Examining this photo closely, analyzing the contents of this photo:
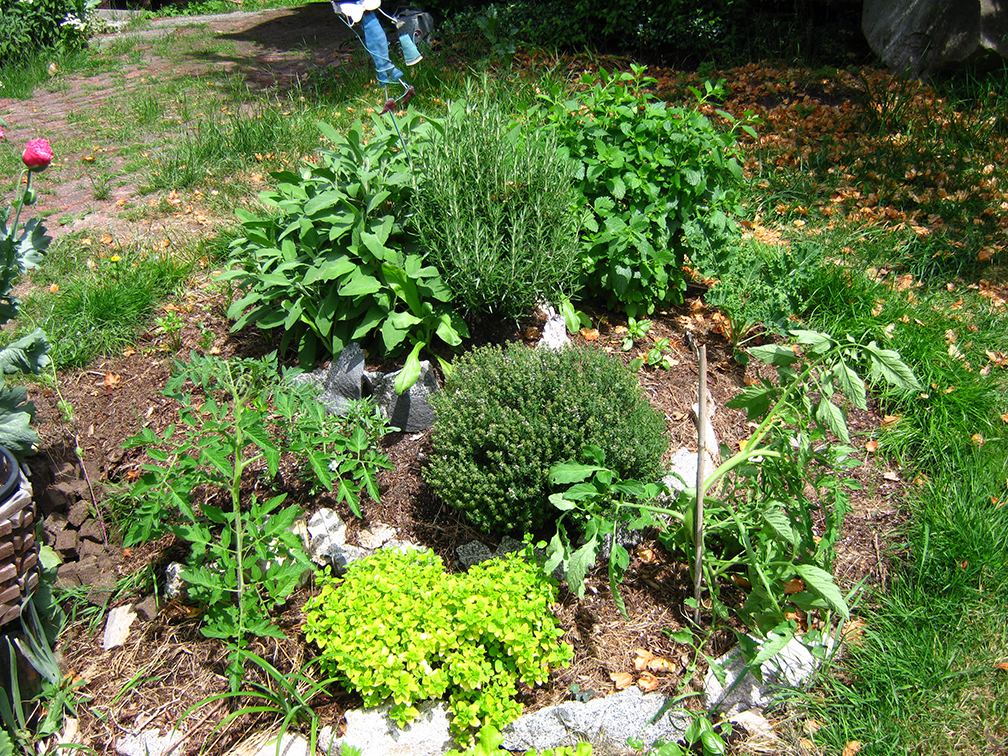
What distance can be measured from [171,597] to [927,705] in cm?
277

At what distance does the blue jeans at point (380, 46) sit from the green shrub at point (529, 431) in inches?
70.7

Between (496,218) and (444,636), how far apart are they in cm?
174

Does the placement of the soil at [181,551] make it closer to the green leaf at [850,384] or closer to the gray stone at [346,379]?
the gray stone at [346,379]

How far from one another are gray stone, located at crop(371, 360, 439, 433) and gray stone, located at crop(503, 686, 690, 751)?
1.29 meters

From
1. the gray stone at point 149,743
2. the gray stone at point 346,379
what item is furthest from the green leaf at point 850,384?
the gray stone at point 149,743

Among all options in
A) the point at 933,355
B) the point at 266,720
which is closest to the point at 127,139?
the point at 266,720

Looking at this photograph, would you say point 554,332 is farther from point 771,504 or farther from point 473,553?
point 771,504

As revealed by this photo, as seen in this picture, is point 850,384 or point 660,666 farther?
point 660,666

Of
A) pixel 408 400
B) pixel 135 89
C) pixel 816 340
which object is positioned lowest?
pixel 408 400

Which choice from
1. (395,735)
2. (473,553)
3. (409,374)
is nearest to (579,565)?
(473,553)

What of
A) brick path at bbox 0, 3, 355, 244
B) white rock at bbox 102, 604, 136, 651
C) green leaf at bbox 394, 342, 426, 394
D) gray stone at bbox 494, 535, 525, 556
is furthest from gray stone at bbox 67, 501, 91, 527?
brick path at bbox 0, 3, 355, 244

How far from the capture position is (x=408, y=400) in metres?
3.02

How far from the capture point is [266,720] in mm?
2385

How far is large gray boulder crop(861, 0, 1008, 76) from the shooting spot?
575 cm
